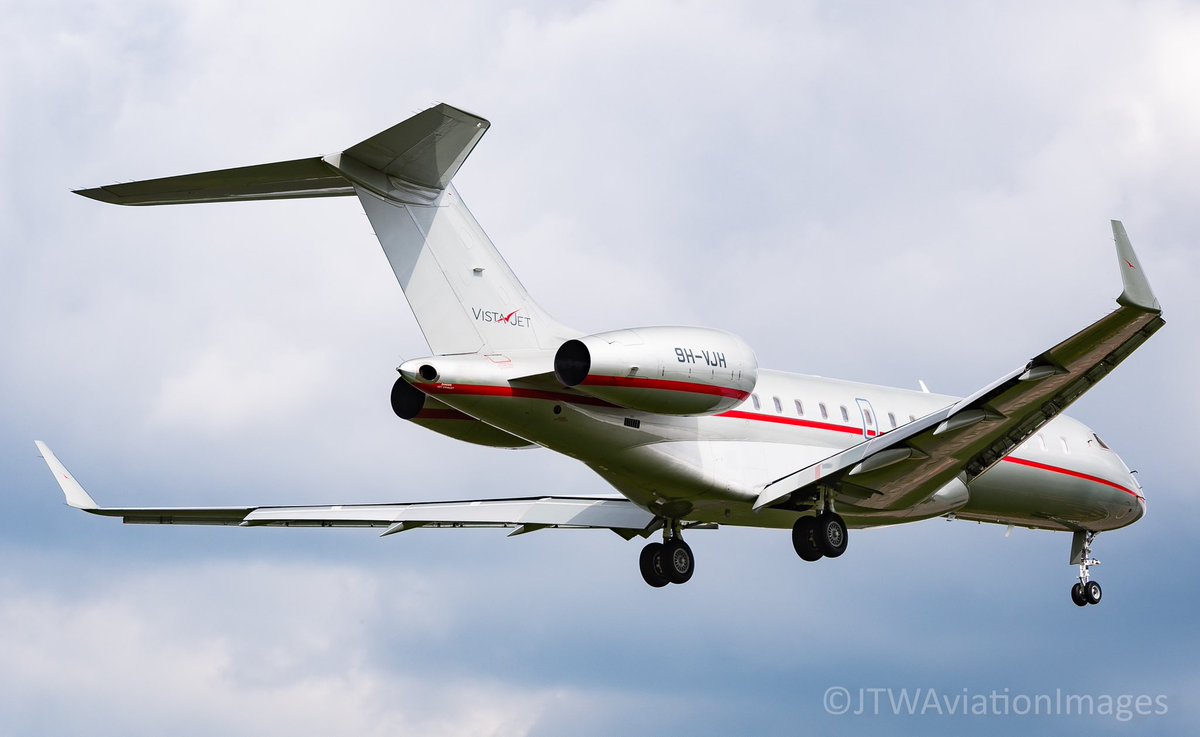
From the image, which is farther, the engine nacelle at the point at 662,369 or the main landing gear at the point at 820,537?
the main landing gear at the point at 820,537

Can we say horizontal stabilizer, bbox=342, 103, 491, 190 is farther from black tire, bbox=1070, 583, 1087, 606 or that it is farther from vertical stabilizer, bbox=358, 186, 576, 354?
black tire, bbox=1070, 583, 1087, 606

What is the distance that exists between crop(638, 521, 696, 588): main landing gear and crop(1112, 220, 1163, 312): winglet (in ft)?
24.2

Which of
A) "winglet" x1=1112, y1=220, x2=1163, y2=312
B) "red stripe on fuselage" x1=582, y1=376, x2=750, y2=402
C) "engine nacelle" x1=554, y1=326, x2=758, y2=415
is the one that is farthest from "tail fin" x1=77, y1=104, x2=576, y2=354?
"winglet" x1=1112, y1=220, x2=1163, y2=312

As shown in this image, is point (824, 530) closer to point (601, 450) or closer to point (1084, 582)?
point (601, 450)

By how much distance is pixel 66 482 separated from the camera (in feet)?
61.3

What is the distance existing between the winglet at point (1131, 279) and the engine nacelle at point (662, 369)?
4.19 m

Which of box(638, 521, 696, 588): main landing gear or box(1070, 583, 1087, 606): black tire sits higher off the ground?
box(1070, 583, 1087, 606): black tire

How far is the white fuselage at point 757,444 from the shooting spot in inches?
622

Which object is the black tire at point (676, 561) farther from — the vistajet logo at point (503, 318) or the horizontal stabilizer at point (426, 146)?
the horizontal stabilizer at point (426, 146)

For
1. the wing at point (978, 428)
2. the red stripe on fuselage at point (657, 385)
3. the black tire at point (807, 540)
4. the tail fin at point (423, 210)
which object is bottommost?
the black tire at point (807, 540)

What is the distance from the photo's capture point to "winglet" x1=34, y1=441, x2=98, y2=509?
1853 cm

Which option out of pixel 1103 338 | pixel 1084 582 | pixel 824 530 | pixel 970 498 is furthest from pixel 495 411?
pixel 1084 582

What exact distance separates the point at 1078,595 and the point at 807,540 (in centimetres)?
805

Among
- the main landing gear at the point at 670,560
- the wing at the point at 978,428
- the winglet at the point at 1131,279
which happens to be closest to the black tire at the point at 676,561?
the main landing gear at the point at 670,560
